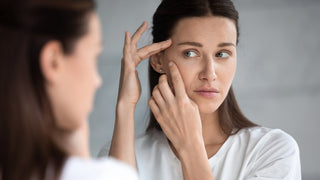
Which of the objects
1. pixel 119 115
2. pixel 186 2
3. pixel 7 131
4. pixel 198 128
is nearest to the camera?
pixel 7 131

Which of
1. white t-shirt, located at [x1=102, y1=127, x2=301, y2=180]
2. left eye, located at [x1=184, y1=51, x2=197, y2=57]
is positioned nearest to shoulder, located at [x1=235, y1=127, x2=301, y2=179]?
white t-shirt, located at [x1=102, y1=127, x2=301, y2=180]

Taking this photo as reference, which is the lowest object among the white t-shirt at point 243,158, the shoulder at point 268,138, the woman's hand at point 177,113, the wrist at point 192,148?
the white t-shirt at point 243,158

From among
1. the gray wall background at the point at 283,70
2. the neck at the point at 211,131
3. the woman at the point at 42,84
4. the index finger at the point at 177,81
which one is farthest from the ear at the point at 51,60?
the gray wall background at the point at 283,70

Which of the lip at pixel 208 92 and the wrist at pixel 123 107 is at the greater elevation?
the lip at pixel 208 92

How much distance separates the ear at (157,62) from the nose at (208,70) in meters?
0.23

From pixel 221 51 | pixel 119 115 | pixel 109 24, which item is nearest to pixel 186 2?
pixel 221 51

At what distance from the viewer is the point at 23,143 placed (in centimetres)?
63

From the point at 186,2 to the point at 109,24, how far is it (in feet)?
5.17

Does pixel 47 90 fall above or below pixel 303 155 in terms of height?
above

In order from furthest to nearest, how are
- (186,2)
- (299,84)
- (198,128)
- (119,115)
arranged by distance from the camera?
(299,84) < (186,2) < (119,115) < (198,128)

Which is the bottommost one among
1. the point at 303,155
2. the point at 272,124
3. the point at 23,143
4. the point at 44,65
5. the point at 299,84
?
the point at 303,155

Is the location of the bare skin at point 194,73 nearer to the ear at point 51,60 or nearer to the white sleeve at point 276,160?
the white sleeve at point 276,160

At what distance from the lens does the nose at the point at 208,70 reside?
1426 mm

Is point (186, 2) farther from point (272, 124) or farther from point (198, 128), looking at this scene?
point (272, 124)
